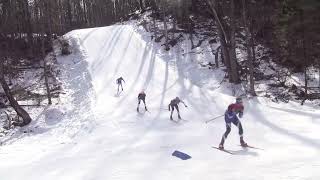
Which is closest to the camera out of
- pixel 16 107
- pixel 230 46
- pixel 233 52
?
pixel 16 107

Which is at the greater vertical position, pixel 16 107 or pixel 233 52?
pixel 233 52

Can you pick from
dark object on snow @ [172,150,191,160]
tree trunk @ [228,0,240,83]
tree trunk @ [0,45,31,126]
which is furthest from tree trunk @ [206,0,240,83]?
dark object on snow @ [172,150,191,160]

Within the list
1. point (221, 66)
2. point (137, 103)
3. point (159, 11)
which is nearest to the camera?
point (137, 103)

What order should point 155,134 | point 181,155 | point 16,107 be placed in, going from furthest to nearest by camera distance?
point 16,107
point 155,134
point 181,155

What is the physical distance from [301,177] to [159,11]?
42.1m


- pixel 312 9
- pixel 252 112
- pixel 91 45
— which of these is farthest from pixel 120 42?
pixel 312 9

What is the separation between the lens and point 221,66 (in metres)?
36.1

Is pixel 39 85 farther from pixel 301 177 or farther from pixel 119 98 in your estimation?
pixel 301 177

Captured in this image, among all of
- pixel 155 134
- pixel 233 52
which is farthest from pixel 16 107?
pixel 233 52

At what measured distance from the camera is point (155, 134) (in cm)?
2081

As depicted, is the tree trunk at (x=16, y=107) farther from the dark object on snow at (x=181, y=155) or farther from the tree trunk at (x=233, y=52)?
the tree trunk at (x=233, y=52)

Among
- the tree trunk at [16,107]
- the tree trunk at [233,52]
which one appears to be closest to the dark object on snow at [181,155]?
the tree trunk at [16,107]

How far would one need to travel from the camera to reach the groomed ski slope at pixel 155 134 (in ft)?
45.5

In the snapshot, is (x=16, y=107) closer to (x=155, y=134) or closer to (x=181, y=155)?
A: (x=155, y=134)
